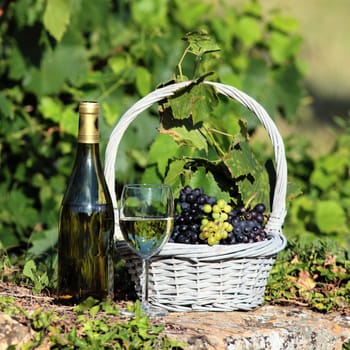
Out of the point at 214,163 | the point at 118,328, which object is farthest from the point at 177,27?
the point at 118,328

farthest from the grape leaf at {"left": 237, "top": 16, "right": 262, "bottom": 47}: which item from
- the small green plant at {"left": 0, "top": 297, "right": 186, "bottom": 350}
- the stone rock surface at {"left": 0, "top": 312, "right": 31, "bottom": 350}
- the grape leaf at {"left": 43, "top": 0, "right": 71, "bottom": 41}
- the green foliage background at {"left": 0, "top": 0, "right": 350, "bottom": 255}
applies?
the stone rock surface at {"left": 0, "top": 312, "right": 31, "bottom": 350}

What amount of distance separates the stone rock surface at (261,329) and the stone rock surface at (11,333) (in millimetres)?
367

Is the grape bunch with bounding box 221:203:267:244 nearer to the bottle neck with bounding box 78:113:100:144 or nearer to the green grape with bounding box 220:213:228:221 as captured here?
the green grape with bounding box 220:213:228:221

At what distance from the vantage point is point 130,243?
6.98ft

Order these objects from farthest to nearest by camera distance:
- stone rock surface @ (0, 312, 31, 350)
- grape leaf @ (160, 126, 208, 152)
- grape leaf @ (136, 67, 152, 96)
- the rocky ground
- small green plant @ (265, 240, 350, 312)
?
grape leaf @ (136, 67, 152, 96) → grape leaf @ (160, 126, 208, 152) → small green plant @ (265, 240, 350, 312) → the rocky ground → stone rock surface @ (0, 312, 31, 350)

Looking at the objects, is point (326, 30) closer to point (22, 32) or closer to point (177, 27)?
point (177, 27)

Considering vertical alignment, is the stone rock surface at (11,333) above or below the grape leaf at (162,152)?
below

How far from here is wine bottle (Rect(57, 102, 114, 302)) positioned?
87.6 inches

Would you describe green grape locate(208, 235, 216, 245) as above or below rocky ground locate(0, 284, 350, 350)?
above

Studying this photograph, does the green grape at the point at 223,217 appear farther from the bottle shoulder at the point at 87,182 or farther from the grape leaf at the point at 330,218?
the grape leaf at the point at 330,218

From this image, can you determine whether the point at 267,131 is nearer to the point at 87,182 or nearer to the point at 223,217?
the point at 223,217

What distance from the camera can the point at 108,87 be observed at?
13.6 feet

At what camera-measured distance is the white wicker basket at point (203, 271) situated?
2189 mm

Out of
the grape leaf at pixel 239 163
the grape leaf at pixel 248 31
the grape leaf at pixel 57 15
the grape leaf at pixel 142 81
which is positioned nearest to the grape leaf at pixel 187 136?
the grape leaf at pixel 239 163
